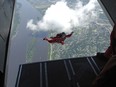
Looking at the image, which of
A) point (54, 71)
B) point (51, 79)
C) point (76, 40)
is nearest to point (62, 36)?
point (54, 71)

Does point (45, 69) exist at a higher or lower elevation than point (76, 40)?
higher

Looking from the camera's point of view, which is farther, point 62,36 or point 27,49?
point 27,49

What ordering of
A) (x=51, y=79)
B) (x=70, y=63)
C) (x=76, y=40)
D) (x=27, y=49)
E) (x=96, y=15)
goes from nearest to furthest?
(x=51, y=79)
(x=70, y=63)
(x=76, y=40)
(x=96, y=15)
(x=27, y=49)

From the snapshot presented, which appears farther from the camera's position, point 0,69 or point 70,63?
point 70,63

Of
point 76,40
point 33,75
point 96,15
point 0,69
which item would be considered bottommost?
point 76,40

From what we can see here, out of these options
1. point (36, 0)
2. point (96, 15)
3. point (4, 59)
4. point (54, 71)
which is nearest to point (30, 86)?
point (54, 71)

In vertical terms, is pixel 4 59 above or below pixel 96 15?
above

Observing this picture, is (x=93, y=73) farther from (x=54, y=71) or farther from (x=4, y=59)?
(x=4, y=59)

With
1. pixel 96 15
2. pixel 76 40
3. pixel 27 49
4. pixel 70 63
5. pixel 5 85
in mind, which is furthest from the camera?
pixel 27 49

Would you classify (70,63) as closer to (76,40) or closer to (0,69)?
(0,69)
